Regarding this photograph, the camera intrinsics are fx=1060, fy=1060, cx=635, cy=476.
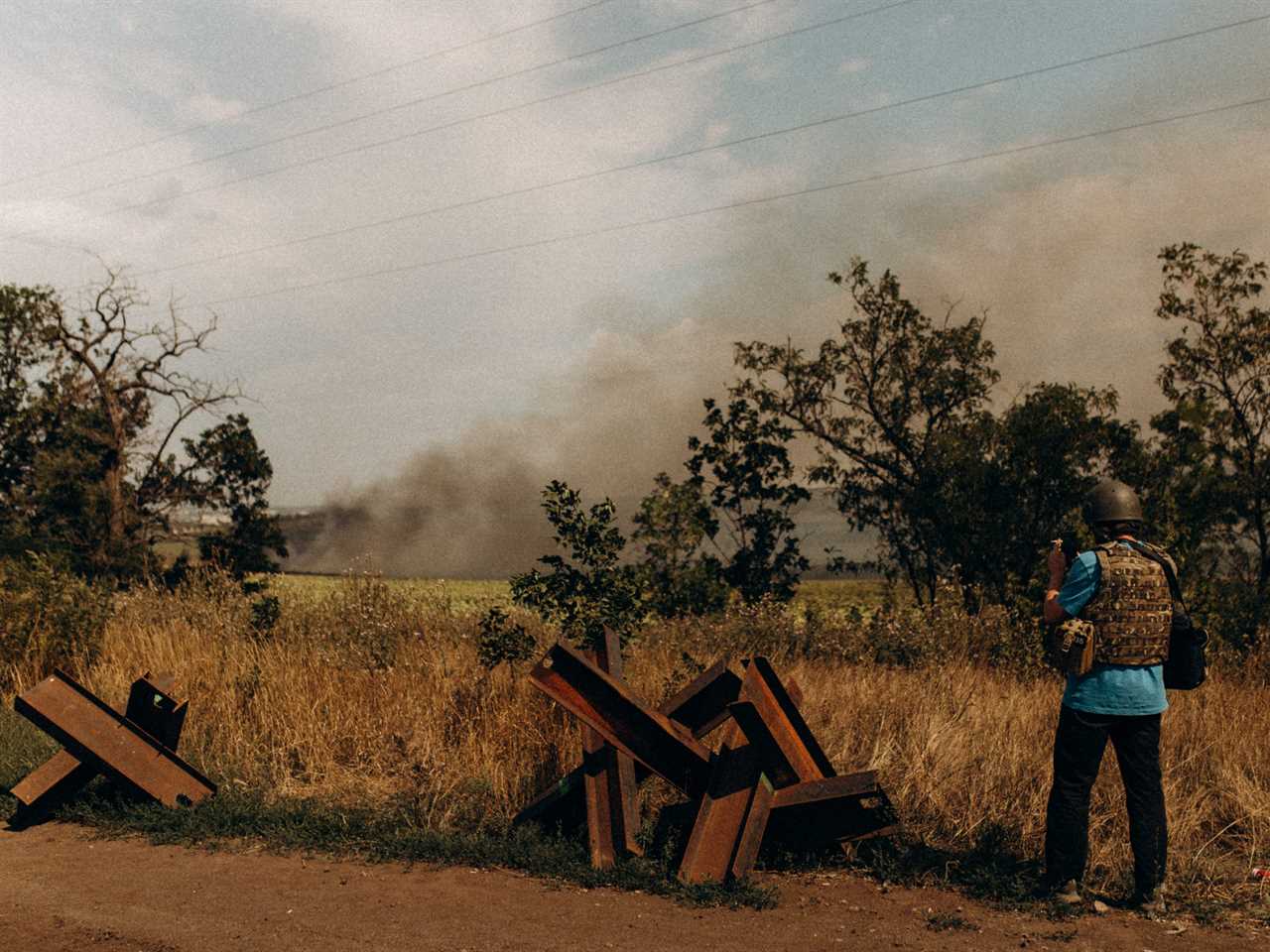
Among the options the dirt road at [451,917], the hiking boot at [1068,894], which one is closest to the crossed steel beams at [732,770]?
the dirt road at [451,917]

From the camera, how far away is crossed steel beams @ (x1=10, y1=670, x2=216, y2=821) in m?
6.64

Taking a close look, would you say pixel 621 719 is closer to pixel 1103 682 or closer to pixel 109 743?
pixel 1103 682

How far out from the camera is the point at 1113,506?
18.1 ft

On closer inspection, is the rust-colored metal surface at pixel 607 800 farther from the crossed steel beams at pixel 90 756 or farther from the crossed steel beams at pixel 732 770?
the crossed steel beams at pixel 90 756

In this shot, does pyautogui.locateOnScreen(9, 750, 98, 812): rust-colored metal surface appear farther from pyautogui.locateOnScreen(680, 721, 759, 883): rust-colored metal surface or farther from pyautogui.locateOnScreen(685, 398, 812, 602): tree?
pyautogui.locateOnScreen(685, 398, 812, 602): tree

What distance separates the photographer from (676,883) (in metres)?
5.46

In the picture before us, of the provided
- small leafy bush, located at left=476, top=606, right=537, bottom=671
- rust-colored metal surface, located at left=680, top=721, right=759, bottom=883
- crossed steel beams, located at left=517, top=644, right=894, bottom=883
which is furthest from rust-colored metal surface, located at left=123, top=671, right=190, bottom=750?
rust-colored metal surface, located at left=680, top=721, right=759, bottom=883

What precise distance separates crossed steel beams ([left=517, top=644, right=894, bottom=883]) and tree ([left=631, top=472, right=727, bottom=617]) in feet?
30.7

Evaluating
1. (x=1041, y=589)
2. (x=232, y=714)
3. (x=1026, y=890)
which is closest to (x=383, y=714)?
(x=232, y=714)

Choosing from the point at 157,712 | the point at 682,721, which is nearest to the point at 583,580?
the point at 682,721

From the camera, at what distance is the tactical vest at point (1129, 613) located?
526cm

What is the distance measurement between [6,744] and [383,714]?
2.97 meters

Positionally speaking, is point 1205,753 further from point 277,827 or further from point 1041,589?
point 277,827

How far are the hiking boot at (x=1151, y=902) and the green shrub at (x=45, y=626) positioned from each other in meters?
9.76
